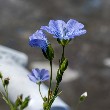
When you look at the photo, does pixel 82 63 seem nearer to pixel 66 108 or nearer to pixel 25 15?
pixel 25 15

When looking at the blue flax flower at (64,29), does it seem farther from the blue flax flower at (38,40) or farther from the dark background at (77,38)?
the dark background at (77,38)

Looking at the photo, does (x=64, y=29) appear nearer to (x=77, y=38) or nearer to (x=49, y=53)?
(x=49, y=53)

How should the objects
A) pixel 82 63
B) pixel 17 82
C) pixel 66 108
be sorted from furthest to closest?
1. pixel 82 63
2. pixel 17 82
3. pixel 66 108

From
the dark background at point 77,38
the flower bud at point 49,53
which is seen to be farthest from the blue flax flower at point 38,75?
the dark background at point 77,38

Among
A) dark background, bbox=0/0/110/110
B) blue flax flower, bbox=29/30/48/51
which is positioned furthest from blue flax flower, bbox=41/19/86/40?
dark background, bbox=0/0/110/110

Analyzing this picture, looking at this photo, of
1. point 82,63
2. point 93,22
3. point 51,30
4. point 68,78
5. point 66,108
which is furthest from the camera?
point 93,22

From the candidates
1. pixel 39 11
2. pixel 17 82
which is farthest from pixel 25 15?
pixel 17 82
